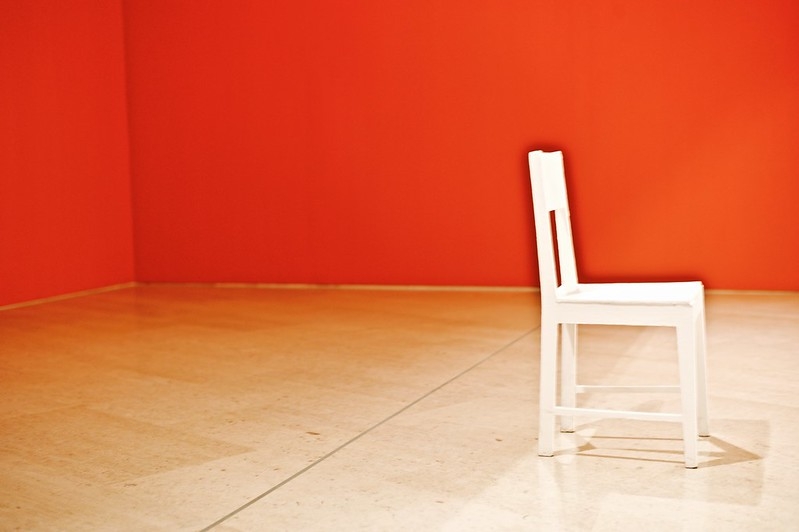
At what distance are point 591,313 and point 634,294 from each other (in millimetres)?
133

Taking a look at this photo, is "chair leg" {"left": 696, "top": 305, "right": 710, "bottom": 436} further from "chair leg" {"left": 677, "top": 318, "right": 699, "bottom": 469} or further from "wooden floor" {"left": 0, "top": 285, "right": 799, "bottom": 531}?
"chair leg" {"left": 677, "top": 318, "right": 699, "bottom": 469}

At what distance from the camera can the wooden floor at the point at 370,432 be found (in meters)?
1.92

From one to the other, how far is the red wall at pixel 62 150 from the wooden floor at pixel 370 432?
100cm

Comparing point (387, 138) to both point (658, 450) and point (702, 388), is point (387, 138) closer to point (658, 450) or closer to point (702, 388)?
point (702, 388)

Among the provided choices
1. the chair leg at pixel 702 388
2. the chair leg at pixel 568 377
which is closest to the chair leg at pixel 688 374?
the chair leg at pixel 702 388

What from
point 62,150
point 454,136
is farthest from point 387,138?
point 62,150

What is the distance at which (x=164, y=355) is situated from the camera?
145 inches

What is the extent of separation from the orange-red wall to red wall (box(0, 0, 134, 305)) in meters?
0.01

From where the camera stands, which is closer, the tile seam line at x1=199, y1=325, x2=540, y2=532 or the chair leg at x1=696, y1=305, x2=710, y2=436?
the tile seam line at x1=199, y1=325, x2=540, y2=532

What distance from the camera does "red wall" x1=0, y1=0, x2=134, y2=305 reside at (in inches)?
201

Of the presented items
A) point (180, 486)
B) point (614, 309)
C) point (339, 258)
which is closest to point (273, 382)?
point (180, 486)

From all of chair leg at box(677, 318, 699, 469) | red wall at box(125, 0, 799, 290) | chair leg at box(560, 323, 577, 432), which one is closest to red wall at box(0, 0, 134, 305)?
red wall at box(125, 0, 799, 290)

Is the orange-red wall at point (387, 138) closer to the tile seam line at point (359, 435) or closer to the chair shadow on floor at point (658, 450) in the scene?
the tile seam line at point (359, 435)

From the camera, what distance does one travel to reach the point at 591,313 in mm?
2189
